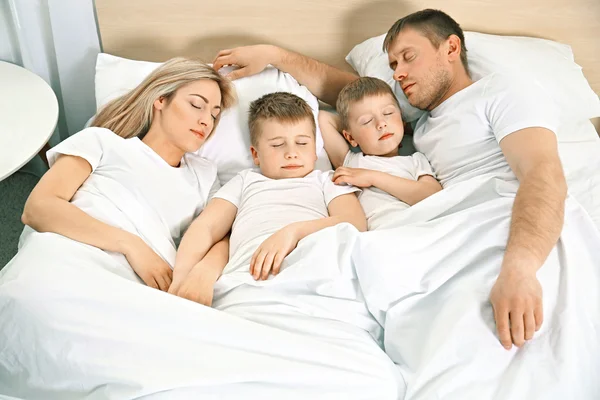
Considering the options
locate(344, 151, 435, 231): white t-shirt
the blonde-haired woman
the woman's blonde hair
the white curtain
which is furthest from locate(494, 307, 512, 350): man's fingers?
the white curtain

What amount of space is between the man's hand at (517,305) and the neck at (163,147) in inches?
35.7

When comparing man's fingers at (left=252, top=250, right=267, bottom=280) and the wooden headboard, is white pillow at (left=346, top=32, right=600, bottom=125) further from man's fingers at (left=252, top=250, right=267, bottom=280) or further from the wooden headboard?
man's fingers at (left=252, top=250, right=267, bottom=280)

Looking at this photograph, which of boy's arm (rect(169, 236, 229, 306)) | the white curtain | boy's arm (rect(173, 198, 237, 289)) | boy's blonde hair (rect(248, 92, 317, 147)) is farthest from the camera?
the white curtain

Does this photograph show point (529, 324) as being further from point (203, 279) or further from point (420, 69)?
point (420, 69)

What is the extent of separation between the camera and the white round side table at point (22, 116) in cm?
159

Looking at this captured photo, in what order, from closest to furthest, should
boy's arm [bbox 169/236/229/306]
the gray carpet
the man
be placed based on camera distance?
1. the man
2. boy's arm [bbox 169/236/229/306]
3. the gray carpet

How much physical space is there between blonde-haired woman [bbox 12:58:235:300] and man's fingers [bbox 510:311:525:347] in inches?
25.7

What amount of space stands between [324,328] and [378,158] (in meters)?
0.64

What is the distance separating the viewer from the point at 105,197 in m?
1.50

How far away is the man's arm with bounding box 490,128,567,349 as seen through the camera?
3.73 feet

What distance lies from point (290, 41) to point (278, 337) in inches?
47.3

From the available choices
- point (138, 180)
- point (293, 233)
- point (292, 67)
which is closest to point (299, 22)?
point (292, 67)

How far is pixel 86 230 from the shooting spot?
1.37m

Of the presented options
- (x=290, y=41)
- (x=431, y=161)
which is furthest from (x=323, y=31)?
(x=431, y=161)
